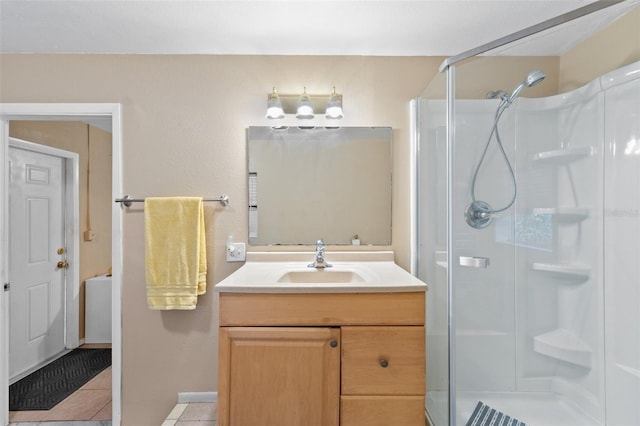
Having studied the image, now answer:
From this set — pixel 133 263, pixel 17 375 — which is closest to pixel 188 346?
pixel 133 263

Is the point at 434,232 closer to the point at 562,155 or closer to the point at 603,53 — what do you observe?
the point at 562,155

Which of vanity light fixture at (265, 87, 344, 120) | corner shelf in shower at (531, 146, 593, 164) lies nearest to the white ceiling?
vanity light fixture at (265, 87, 344, 120)

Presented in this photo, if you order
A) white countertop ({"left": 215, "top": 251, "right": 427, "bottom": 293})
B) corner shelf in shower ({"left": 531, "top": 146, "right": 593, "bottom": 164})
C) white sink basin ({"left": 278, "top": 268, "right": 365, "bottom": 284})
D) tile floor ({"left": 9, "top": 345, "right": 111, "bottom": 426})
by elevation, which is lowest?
tile floor ({"left": 9, "top": 345, "right": 111, "bottom": 426})

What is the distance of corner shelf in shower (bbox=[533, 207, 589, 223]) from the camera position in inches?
46.4

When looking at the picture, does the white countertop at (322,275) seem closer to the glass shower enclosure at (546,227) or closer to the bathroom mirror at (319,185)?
the bathroom mirror at (319,185)

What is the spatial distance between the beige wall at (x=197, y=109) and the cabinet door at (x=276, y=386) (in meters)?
0.68

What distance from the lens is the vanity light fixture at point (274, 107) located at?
1797 mm

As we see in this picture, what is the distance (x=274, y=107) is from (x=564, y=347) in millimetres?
1718

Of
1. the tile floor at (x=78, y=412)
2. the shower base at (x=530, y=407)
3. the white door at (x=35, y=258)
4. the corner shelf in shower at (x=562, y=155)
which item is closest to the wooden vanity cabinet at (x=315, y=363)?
the shower base at (x=530, y=407)

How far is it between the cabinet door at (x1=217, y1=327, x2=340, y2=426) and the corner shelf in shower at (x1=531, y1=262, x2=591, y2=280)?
0.88 metres

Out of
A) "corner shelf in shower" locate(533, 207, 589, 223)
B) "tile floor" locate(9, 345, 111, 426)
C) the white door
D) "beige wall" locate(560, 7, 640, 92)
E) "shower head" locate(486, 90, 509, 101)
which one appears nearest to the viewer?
"beige wall" locate(560, 7, 640, 92)

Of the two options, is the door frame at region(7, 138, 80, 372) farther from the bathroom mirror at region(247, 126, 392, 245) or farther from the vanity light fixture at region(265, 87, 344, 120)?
the vanity light fixture at region(265, 87, 344, 120)

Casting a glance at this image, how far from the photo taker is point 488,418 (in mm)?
1320

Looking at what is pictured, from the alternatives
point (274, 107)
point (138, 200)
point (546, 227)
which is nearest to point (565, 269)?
point (546, 227)
